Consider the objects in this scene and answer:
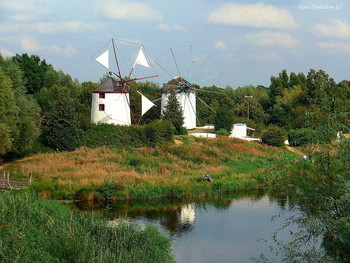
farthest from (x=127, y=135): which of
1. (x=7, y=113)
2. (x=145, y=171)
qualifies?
(x=145, y=171)

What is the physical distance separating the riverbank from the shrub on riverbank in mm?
8934

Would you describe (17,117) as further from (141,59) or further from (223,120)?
(223,120)

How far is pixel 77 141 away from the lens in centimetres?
4347

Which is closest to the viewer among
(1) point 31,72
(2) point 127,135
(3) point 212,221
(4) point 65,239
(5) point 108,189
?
(4) point 65,239

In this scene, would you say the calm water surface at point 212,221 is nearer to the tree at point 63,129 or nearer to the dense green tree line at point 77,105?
the dense green tree line at point 77,105

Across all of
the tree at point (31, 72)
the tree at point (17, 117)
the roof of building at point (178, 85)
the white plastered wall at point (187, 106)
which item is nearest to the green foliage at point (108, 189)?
the tree at point (17, 117)

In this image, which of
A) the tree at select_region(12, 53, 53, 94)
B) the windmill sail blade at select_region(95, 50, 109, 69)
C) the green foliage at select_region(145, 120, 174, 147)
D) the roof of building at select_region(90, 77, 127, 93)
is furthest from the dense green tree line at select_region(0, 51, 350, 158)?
the green foliage at select_region(145, 120, 174, 147)

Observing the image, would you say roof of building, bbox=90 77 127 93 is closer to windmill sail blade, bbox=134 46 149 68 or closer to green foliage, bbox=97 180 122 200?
windmill sail blade, bbox=134 46 149 68

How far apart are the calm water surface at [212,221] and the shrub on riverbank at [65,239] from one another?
1774 millimetres

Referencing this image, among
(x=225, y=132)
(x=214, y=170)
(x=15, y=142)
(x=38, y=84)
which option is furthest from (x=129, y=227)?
(x=38, y=84)

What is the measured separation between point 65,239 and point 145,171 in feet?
63.4

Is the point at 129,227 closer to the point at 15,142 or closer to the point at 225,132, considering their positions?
the point at 15,142

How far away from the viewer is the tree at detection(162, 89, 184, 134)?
55.1 m

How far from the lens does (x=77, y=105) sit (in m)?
58.0
